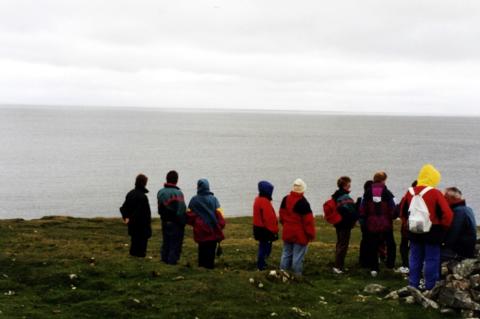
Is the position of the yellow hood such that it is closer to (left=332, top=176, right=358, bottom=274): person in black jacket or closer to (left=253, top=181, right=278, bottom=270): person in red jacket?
(left=332, top=176, right=358, bottom=274): person in black jacket

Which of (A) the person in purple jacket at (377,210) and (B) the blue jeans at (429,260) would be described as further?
(A) the person in purple jacket at (377,210)

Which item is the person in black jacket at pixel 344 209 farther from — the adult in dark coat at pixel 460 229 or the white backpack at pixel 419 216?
the adult in dark coat at pixel 460 229

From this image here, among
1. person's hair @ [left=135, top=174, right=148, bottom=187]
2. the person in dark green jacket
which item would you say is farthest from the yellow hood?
person's hair @ [left=135, top=174, right=148, bottom=187]

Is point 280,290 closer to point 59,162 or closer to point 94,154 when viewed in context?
point 59,162

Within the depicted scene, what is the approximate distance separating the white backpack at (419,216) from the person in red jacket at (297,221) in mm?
2760

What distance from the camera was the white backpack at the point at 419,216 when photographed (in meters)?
13.2

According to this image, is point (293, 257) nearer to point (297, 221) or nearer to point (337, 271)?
point (297, 221)

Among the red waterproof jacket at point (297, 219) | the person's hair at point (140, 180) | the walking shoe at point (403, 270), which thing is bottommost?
the walking shoe at point (403, 270)

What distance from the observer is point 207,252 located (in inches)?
626

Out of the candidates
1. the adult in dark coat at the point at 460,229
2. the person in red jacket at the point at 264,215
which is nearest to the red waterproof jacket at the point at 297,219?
the person in red jacket at the point at 264,215

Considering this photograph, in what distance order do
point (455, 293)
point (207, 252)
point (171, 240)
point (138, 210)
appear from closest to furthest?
point (455, 293), point (207, 252), point (138, 210), point (171, 240)

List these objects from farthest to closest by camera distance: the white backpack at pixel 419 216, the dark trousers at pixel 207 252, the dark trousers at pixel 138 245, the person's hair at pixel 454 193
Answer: the dark trousers at pixel 138 245 → the dark trousers at pixel 207 252 → the person's hair at pixel 454 193 → the white backpack at pixel 419 216

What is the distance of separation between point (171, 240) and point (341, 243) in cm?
550

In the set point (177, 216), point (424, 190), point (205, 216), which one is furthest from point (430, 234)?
point (177, 216)
